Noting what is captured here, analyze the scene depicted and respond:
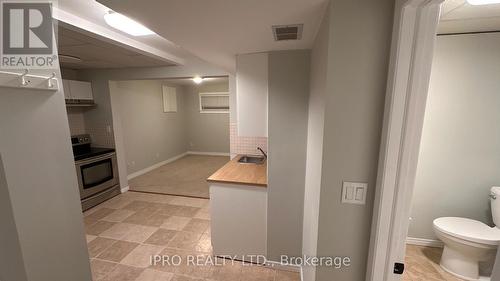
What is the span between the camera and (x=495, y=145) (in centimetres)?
201

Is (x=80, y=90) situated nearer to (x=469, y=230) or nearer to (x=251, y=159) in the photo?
(x=251, y=159)

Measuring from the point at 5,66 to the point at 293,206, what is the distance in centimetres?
214

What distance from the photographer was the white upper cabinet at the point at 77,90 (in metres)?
3.12

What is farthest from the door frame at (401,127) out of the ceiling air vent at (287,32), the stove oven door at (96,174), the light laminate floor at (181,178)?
the stove oven door at (96,174)

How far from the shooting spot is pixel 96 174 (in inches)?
131

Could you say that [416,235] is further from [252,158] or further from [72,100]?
[72,100]

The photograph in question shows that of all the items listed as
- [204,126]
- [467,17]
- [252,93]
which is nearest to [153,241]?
[252,93]

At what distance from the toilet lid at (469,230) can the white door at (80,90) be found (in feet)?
16.7

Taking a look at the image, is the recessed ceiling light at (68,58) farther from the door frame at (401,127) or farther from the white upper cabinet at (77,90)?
the door frame at (401,127)

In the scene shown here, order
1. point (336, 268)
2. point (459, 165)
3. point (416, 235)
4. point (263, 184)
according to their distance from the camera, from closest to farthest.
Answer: point (336, 268) → point (263, 184) → point (459, 165) → point (416, 235)

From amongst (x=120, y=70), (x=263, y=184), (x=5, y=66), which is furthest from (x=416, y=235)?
(x=120, y=70)

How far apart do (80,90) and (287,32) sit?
3.68m

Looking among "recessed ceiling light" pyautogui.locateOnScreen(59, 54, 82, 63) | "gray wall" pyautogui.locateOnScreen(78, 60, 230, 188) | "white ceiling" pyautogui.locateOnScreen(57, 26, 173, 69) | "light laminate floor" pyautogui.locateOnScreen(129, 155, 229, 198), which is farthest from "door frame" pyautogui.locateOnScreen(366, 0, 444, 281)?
"recessed ceiling light" pyautogui.locateOnScreen(59, 54, 82, 63)

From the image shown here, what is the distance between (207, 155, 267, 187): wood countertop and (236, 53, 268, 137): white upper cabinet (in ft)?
1.52
